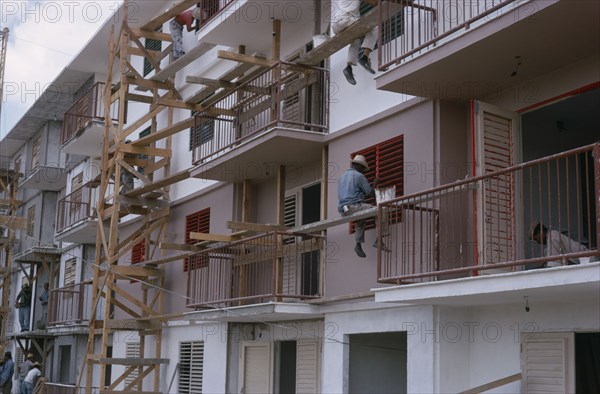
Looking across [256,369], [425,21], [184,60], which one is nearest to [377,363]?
[256,369]

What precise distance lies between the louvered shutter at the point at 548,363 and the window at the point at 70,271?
21.5 metres

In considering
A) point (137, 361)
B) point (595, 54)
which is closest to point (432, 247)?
point (595, 54)

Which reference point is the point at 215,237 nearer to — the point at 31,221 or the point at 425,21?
the point at 425,21

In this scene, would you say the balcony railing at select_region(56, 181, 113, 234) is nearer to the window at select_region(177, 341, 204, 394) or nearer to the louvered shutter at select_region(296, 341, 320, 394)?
the window at select_region(177, 341, 204, 394)

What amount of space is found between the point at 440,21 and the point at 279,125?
452 cm

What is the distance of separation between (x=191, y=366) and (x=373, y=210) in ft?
27.6

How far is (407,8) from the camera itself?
14.3m

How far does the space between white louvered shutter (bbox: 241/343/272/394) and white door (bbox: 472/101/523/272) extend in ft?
21.9

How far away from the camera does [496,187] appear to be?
12.9 meters

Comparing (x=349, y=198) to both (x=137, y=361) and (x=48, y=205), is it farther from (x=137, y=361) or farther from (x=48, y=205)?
(x=48, y=205)

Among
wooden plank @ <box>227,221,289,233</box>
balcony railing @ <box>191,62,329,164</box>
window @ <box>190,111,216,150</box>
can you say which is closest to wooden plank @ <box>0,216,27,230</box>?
window @ <box>190,111,216,150</box>

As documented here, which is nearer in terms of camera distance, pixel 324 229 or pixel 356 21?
pixel 356 21

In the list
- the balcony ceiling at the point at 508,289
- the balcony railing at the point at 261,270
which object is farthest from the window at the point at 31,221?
the balcony ceiling at the point at 508,289

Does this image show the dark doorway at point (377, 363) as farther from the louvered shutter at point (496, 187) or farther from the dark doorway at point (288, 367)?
the dark doorway at point (288, 367)
